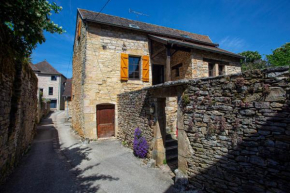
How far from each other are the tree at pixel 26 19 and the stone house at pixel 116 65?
188 inches

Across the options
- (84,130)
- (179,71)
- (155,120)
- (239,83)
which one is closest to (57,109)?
(84,130)

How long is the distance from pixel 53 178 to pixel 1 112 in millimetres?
2312

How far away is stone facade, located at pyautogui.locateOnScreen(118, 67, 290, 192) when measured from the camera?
2.46 meters

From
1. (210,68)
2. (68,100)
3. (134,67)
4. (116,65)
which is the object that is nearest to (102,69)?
(116,65)

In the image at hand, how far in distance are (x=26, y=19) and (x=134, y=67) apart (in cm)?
663

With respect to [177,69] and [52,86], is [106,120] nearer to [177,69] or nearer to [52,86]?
[177,69]

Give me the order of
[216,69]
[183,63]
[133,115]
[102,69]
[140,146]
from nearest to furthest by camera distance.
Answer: [140,146], [133,115], [102,69], [183,63], [216,69]


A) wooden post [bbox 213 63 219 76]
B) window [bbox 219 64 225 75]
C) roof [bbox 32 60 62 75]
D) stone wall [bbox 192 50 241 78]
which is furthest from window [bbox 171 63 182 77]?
roof [bbox 32 60 62 75]

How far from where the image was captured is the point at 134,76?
9.51 metres

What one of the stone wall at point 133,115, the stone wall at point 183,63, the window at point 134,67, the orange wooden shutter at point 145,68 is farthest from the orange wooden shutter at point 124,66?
the stone wall at point 183,63

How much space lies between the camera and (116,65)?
8.98 m

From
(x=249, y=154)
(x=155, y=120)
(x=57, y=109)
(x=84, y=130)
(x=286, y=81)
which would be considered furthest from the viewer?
(x=57, y=109)

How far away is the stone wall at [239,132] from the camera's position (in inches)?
96.5

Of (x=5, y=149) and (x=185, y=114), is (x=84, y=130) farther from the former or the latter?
(x=185, y=114)
